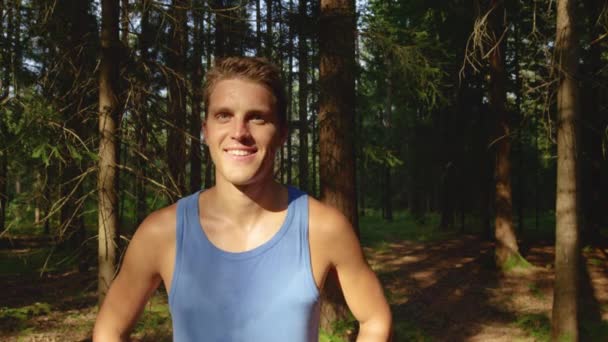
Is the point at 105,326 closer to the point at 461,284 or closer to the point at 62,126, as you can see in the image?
the point at 62,126

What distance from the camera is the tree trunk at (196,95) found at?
6.24m

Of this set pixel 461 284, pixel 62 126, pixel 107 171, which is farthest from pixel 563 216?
pixel 62 126

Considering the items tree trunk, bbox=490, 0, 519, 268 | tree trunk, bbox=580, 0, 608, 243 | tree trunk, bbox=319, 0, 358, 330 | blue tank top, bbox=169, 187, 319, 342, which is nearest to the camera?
blue tank top, bbox=169, 187, 319, 342

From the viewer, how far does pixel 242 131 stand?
1663 mm

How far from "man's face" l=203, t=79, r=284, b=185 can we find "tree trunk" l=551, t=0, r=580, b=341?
21.9 feet

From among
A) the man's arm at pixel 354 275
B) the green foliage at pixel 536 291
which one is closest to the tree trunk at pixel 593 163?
the green foliage at pixel 536 291

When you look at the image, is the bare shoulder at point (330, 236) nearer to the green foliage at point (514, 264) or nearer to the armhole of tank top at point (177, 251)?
the armhole of tank top at point (177, 251)

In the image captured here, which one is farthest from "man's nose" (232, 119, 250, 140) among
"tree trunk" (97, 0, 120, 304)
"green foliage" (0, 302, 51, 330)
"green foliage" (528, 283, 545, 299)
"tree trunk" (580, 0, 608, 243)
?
"tree trunk" (580, 0, 608, 243)

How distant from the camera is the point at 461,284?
37.9ft

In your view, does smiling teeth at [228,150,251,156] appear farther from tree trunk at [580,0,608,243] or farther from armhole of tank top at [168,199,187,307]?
tree trunk at [580,0,608,243]

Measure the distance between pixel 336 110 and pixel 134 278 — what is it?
19.2ft

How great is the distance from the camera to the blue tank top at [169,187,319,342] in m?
1.62

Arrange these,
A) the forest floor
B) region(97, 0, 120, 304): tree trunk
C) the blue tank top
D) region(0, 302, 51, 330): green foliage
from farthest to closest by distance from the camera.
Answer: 1. the forest floor
2. region(0, 302, 51, 330): green foliage
3. region(97, 0, 120, 304): tree trunk
4. the blue tank top

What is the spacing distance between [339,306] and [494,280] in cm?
596
